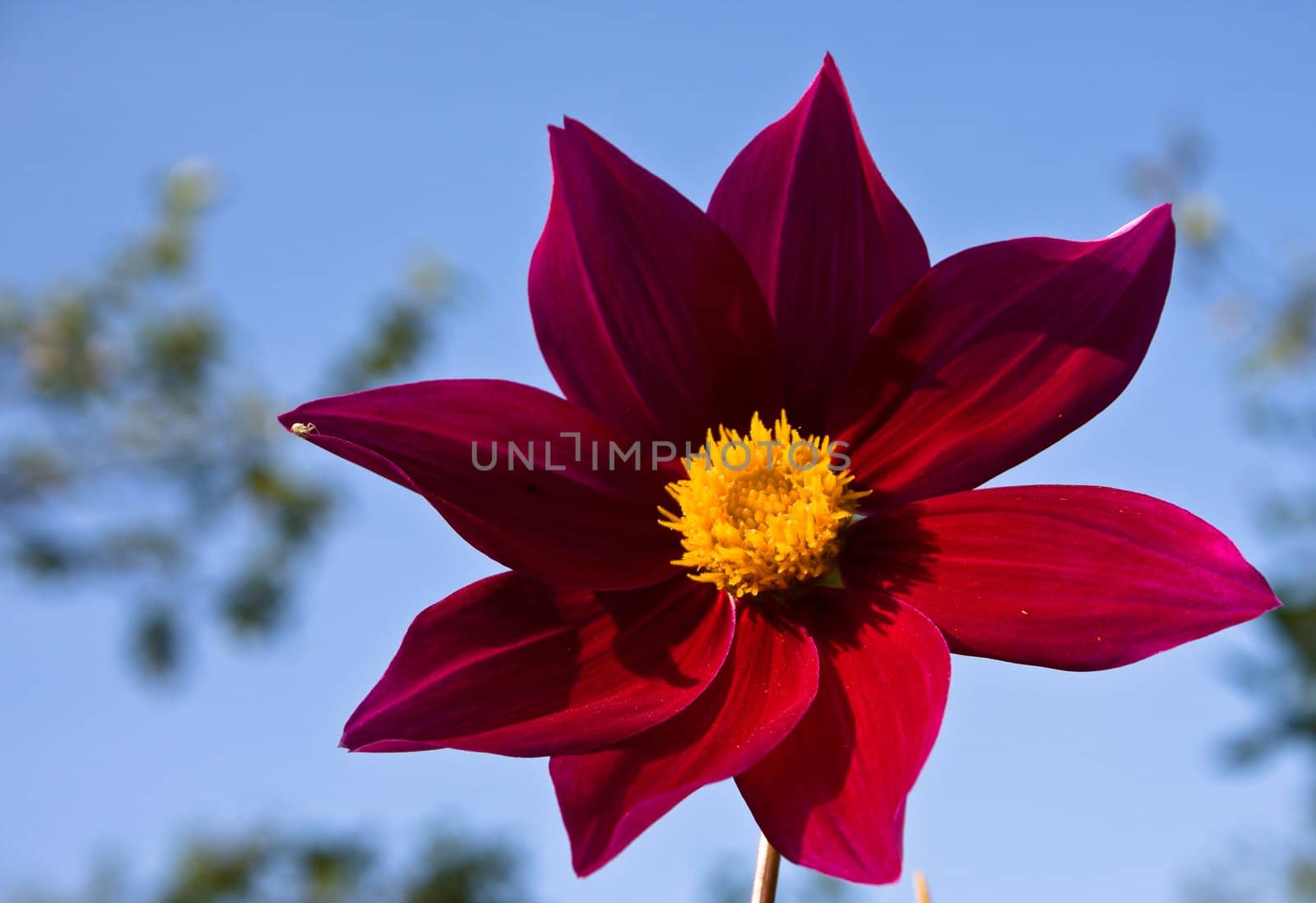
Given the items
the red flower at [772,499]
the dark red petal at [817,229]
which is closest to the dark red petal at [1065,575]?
the red flower at [772,499]

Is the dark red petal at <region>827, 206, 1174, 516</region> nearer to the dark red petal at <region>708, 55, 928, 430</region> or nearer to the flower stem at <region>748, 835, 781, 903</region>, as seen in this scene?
the dark red petal at <region>708, 55, 928, 430</region>

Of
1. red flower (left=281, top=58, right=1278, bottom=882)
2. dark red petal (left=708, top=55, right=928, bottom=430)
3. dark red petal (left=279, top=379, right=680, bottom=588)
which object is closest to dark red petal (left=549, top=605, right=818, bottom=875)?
red flower (left=281, top=58, right=1278, bottom=882)

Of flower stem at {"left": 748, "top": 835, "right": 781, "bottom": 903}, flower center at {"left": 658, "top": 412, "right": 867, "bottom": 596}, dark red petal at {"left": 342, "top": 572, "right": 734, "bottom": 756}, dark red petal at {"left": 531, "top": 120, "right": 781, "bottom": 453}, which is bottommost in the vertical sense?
flower stem at {"left": 748, "top": 835, "right": 781, "bottom": 903}

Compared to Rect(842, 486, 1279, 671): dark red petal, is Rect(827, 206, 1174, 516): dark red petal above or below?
above

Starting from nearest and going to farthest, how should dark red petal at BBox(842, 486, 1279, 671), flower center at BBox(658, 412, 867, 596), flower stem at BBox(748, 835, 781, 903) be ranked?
flower stem at BBox(748, 835, 781, 903) < dark red petal at BBox(842, 486, 1279, 671) < flower center at BBox(658, 412, 867, 596)

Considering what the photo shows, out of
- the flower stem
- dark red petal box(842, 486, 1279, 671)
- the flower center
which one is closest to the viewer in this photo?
the flower stem

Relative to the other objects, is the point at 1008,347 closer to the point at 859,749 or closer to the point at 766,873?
the point at 859,749

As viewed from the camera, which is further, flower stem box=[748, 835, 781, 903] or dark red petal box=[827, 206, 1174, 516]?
dark red petal box=[827, 206, 1174, 516]

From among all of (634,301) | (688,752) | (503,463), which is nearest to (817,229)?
(634,301)
